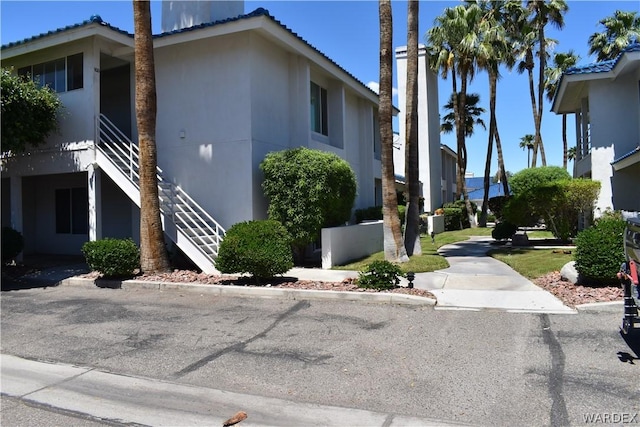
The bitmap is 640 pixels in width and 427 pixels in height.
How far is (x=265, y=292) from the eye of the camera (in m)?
Answer: 8.88

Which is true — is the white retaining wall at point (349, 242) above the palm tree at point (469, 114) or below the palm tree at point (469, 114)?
below

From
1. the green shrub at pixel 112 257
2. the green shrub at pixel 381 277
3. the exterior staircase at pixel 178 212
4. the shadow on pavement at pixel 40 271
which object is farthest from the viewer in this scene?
the exterior staircase at pixel 178 212

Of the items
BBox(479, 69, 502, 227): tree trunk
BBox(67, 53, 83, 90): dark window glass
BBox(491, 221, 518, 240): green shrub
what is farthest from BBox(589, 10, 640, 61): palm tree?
BBox(67, 53, 83, 90): dark window glass

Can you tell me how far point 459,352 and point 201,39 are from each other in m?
11.1

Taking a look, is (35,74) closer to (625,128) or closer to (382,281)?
(382,281)

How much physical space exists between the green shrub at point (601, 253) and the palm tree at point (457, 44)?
21176 millimetres

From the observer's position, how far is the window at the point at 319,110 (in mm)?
16281

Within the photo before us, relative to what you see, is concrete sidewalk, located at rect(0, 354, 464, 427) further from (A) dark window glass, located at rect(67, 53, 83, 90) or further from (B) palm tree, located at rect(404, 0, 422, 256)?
(A) dark window glass, located at rect(67, 53, 83, 90)

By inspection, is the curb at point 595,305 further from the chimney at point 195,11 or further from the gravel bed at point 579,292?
the chimney at point 195,11

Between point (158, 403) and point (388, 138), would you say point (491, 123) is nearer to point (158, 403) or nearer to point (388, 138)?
point (388, 138)

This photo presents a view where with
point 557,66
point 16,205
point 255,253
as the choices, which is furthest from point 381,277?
point 557,66

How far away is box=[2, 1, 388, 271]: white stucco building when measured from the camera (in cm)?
1261

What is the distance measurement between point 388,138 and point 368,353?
7.67 meters

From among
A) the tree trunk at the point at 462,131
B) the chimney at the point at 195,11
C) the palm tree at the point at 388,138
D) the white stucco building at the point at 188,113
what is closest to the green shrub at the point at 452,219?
the tree trunk at the point at 462,131
